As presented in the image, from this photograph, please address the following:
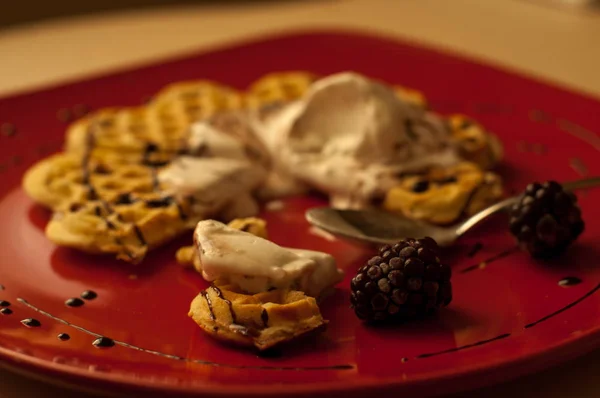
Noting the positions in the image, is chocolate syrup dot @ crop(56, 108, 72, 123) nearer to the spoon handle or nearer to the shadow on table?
the spoon handle

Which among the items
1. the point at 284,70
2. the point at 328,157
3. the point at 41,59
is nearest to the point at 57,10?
the point at 41,59

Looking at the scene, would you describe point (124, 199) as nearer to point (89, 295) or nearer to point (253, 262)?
point (89, 295)

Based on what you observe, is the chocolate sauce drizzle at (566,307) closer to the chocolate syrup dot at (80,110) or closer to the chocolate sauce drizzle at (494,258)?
the chocolate sauce drizzle at (494,258)

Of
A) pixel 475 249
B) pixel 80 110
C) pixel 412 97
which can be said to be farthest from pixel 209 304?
pixel 80 110

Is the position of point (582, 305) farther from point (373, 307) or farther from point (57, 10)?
point (57, 10)

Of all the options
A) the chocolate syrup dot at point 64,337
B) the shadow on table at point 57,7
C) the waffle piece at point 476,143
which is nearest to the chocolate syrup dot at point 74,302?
the chocolate syrup dot at point 64,337
